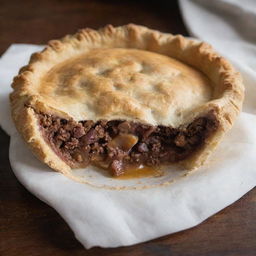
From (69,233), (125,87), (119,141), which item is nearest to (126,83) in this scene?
(125,87)

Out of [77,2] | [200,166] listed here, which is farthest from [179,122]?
[77,2]

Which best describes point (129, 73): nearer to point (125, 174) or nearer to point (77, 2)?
point (125, 174)

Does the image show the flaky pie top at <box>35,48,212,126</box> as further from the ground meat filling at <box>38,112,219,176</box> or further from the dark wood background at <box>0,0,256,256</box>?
the dark wood background at <box>0,0,256,256</box>

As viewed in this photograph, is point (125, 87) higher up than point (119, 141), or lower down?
higher up

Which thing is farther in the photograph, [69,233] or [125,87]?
[125,87]

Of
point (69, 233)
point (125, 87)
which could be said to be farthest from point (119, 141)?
point (69, 233)

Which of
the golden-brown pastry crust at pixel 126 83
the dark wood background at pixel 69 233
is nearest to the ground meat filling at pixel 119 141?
the golden-brown pastry crust at pixel 126 83

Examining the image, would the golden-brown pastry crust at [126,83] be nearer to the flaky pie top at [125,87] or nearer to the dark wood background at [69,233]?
the flaky pie top at [125,87]

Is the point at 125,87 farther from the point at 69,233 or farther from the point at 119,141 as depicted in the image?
the point at 69,233
